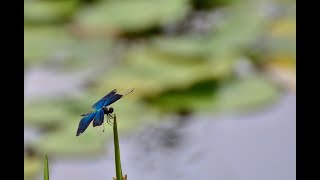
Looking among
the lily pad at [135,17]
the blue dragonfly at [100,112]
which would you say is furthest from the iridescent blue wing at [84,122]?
the lily pad at [135,17]

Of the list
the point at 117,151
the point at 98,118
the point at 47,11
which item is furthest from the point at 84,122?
the point at 47,11

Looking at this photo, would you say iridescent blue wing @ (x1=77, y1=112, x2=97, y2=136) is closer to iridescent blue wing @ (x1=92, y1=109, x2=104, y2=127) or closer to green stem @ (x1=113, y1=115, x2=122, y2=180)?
iridescent blue wing @ (x1=92, y1=109, x2=104, y2=127)

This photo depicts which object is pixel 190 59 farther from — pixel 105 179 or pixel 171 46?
pixel 105 179

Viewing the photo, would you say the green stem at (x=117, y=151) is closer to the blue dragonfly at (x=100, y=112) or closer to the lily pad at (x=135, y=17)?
the blue dragonfly at (x=100, y=112)

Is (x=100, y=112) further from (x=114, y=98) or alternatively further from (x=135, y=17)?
(x=135, y=17)
